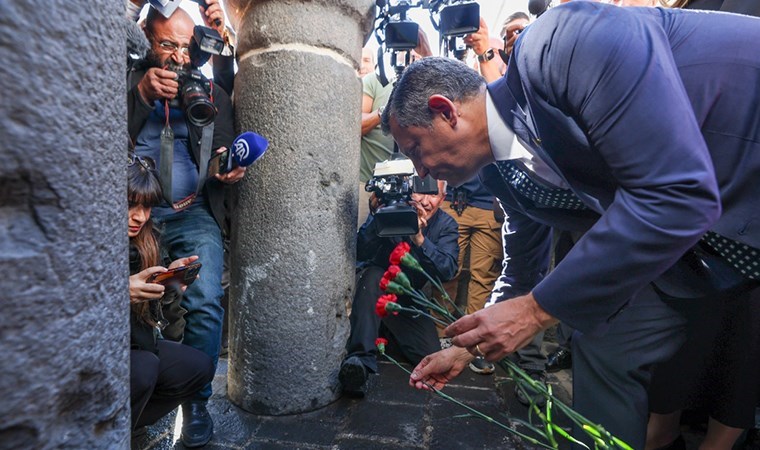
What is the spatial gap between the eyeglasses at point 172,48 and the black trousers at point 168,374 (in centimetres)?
133

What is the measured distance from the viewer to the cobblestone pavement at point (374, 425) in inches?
76.6

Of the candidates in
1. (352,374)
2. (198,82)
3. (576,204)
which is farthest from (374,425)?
(198,82)

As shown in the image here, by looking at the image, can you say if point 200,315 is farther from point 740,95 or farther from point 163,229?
point 740,95

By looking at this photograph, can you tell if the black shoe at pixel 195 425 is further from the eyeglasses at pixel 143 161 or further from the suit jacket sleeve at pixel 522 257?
the suit jacket sleeve at pixel 522 257

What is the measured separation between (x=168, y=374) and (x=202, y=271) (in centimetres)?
48

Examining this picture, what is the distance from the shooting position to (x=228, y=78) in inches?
96.5

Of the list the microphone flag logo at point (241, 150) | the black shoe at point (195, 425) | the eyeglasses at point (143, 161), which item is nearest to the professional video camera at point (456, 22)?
the microphone flag logo at point (241, 150)

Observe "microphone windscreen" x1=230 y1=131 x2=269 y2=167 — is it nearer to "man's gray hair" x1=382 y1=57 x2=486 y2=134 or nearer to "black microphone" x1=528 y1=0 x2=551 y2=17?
"man's gray hair" x1=382 y1=57 x2=486 y2=134

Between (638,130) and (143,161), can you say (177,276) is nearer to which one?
(143,161)

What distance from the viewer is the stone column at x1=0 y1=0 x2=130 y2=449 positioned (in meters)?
0.42

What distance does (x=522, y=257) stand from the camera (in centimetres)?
190

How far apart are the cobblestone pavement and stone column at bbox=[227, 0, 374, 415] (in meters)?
0.11

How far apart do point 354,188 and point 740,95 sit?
5.60 feet

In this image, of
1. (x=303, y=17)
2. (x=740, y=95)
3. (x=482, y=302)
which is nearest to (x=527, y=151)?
(x=740, y=95)
